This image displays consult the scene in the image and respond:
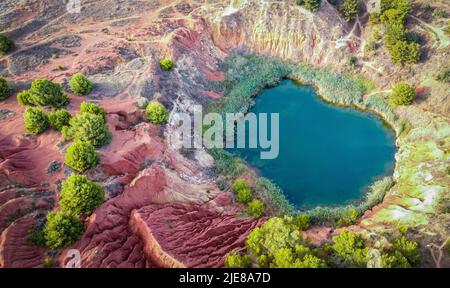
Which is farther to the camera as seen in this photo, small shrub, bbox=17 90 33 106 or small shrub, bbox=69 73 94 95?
small shrub, bbox=69 73 94 95

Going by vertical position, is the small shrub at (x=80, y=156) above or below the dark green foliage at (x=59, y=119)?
below

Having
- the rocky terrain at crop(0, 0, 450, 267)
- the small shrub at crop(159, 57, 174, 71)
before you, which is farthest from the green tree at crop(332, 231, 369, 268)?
the small shrub at crop(159, 57, 174, 71)

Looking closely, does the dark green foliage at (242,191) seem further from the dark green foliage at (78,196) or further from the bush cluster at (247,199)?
the dark green foliage at (78,196)

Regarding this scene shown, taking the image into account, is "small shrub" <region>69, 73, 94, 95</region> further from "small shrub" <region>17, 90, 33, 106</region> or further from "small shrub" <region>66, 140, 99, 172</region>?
"small shrub" <region>66, 140, 99, 172</region>

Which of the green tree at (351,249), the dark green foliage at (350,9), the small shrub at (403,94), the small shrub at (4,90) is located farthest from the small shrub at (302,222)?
the small shrub at (4,90)

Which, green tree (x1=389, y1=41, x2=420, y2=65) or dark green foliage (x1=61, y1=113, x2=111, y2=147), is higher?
green tree (x1=389, y1=41, x2=420, y2=65)

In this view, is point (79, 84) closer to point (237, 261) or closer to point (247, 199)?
point (247, 199)

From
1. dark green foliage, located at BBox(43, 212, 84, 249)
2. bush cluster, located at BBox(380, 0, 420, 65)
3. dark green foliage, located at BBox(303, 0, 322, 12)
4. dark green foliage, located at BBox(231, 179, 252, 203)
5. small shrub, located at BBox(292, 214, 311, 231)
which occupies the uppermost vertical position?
dark green foliage, located at BBox(303, 0, 322, 12)
